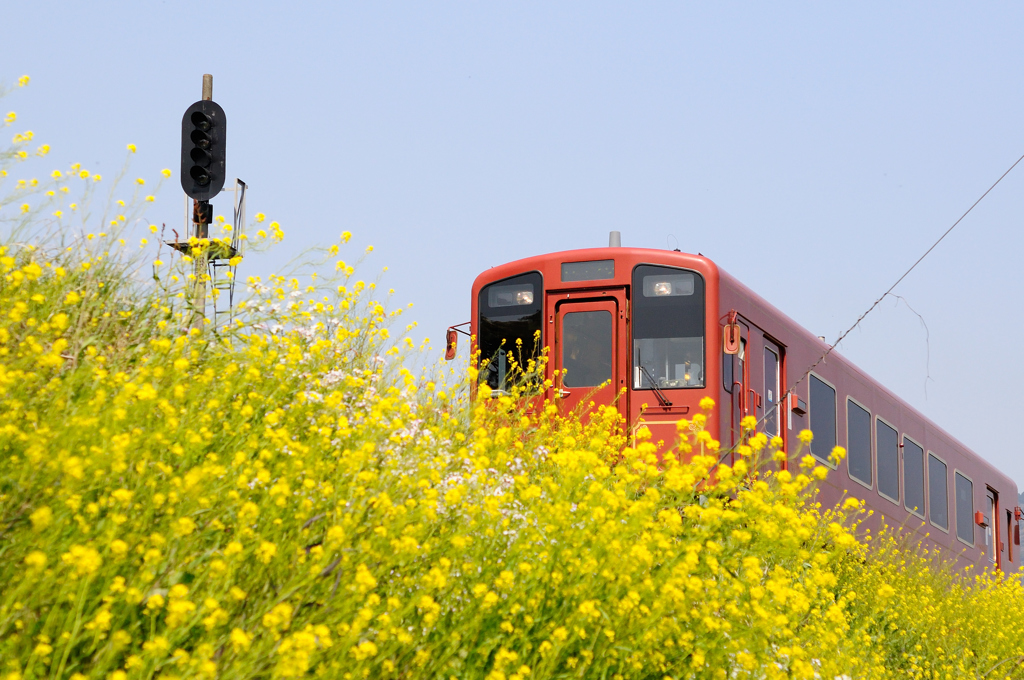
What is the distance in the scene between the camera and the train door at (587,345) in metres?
9.30

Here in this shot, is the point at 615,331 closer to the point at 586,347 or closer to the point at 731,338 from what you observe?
the point at 586,347

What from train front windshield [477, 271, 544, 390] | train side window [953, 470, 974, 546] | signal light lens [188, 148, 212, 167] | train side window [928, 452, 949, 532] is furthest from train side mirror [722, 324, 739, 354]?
train side window [953, 470, 974, 546]

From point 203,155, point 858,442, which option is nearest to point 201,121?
point 203,155

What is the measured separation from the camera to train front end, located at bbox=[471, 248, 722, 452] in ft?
29.6

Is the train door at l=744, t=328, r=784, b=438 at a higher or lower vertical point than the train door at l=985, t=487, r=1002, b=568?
higher

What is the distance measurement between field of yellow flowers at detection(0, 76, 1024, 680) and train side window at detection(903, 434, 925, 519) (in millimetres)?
8470

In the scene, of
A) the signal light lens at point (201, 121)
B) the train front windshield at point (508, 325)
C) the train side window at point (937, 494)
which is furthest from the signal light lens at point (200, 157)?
the train side window at point (937, 494)

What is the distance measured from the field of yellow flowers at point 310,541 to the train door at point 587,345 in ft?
13.1

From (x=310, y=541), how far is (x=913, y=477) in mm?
11907

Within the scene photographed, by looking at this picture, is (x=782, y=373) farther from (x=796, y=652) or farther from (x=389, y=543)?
(x=389, y=543)

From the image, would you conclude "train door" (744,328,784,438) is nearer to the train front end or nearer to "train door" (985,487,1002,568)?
the train front end

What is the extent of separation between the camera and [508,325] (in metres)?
9.73

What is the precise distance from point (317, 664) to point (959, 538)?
14.0 meters

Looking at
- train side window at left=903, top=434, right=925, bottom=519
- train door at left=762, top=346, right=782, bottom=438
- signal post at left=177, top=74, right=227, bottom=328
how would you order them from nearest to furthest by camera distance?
1. signal post at left=177, top=74, right=227, bottom=328
2. train door at left=762, top=346, right=782, bottom=438
3. train side window at left=903, top=434, right=925, bottom=519
